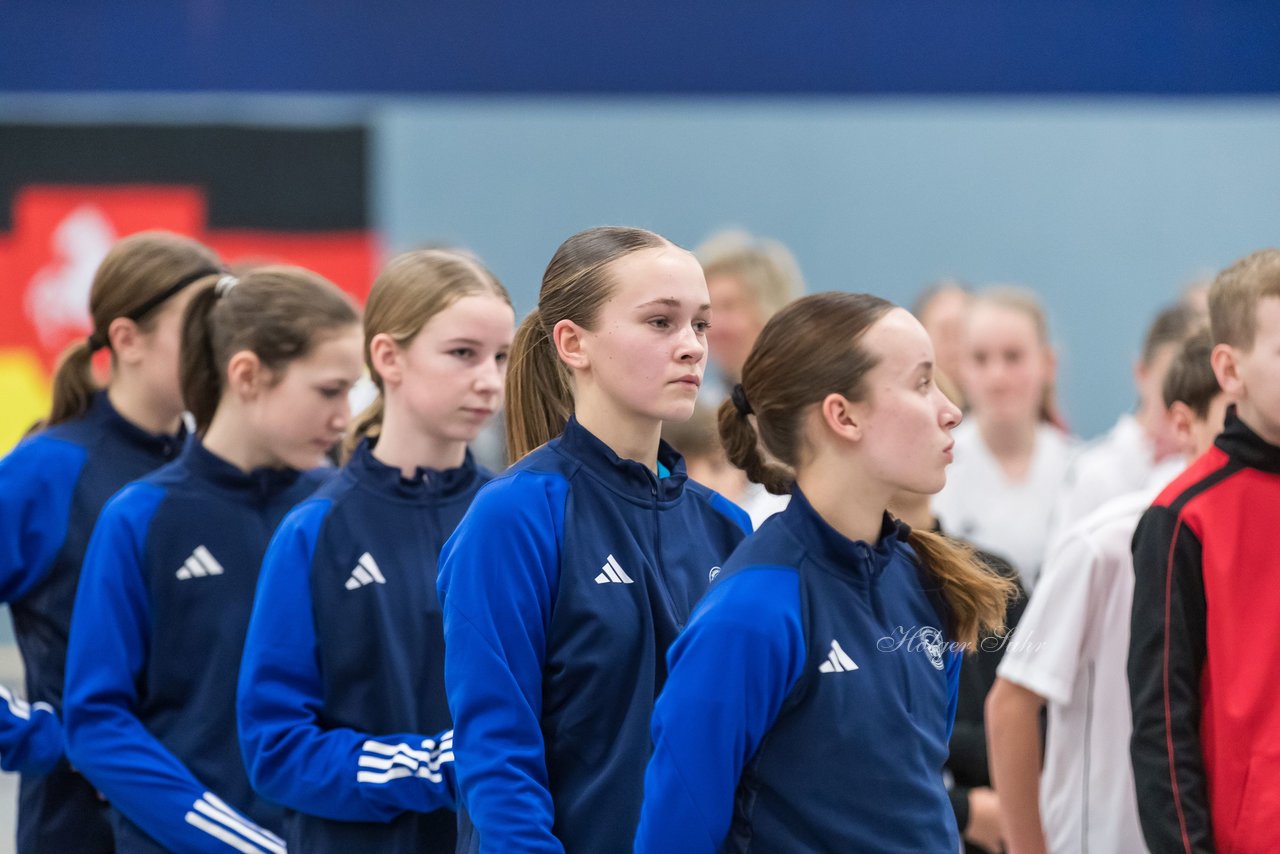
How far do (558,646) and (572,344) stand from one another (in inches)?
18.2

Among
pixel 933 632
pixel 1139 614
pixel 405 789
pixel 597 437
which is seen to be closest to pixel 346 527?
pixel 405 789

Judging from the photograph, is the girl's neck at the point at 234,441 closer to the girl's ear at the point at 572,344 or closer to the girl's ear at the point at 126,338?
the girl's ear at the point at 126,338

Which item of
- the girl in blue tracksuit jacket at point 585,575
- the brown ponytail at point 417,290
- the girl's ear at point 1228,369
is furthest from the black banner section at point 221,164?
the girl's ear at point 1228,369

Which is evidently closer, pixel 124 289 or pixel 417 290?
pixel 417 290

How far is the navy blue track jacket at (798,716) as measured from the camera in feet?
6.08

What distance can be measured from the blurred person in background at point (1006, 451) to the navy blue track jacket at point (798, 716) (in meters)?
2.68

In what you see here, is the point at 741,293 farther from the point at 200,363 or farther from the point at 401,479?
the point at 401,479

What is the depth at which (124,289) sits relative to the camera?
126 inches

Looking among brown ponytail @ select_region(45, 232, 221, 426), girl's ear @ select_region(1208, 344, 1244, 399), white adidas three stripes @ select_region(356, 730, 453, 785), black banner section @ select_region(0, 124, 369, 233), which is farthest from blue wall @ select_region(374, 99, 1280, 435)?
white adidas three stripes @ select_region(356, 730, 453, 785)

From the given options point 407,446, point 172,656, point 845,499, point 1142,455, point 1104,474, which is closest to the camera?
point 845,499

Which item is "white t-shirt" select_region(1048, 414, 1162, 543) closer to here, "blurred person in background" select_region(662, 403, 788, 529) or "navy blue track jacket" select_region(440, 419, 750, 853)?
"blurred person in background" select_region(662, 403, 788, 529)

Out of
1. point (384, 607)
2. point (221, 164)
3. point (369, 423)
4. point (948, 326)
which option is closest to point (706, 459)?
point (369, 423)

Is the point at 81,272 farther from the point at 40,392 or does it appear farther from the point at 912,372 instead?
the point at 912,372

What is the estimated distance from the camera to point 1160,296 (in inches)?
302
